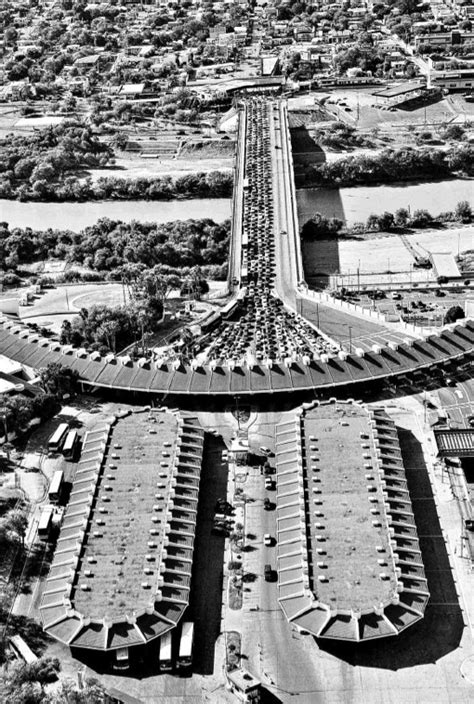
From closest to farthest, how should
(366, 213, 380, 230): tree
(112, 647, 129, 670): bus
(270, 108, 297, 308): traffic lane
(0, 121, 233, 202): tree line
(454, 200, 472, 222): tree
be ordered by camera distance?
(112, 647, 129, 670): bus → (270, 108, 297, 308): traffic lane → (366, 213, 380, 230): tree → (454, 200, 472, 222): tree → (0, 121, 233, 202): tree line

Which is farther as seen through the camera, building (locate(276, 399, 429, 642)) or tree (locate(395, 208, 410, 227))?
tree (locate(395, 208, 410, 227))

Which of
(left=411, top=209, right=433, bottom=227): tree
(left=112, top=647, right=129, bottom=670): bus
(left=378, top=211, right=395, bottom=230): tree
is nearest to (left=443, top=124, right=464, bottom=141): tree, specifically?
(left=411, top=209, right=433, bottom=227): tree

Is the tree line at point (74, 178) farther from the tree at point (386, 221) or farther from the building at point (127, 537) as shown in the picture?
the building at point (127, 537)

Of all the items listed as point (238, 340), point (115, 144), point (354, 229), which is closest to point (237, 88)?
point (115, 144)

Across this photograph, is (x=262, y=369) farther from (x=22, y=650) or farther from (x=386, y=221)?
(x=386, y=221)

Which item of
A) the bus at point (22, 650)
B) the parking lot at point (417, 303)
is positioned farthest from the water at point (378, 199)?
the bus at point (22, 650)

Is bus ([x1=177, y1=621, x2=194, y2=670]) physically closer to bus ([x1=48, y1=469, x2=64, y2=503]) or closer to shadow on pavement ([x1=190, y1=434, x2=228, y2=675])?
shadow on pavement ([x1=190, y1=434, x2=228, y2=675])
